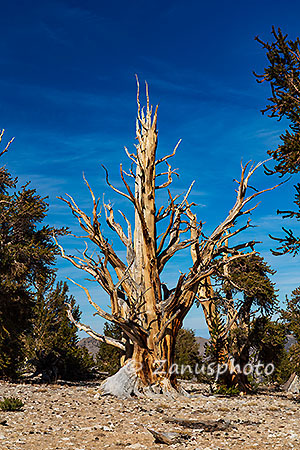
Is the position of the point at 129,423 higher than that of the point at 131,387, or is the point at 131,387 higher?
the point at 131,387

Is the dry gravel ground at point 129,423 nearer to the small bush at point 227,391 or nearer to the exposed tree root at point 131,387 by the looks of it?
the exposed tree root at point 131,387

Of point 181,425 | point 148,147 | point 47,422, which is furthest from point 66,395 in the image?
point 148,147

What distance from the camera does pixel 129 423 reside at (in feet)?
22.3

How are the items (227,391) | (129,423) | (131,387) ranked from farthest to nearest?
(227,391), (131,387), (129,423)

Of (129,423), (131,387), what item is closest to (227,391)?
(131,387)

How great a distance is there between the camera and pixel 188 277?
11.7 m

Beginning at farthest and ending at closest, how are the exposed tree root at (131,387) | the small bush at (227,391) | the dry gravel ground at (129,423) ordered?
the small bush at (227,391) → the exposed tree root at (131,387) → the dry gravel ground at (129,423)

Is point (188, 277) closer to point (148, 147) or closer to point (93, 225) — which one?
point (93, 225)

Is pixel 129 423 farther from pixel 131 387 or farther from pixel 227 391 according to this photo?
pixel 227 391

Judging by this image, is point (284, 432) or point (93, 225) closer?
point (284, 432)

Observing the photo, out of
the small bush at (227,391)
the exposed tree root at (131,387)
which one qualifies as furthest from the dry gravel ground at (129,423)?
the small bush at (227,391)

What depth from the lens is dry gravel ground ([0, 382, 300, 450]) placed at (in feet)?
17.9

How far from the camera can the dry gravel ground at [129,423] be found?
5.45m

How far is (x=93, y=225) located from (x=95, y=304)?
7.20ft
